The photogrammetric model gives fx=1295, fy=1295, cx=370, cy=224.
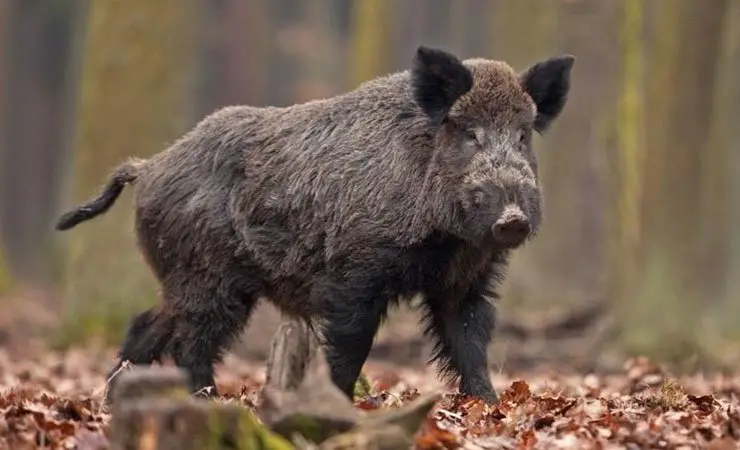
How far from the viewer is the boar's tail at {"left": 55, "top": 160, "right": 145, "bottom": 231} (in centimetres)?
943

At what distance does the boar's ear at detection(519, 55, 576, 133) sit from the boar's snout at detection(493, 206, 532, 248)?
115cm

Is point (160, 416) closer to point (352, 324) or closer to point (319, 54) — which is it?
point (352, 324)

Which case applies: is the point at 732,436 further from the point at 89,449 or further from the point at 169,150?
the point at 169,150

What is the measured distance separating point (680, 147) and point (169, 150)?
5891 millimetres

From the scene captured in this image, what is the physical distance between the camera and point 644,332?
513 inches

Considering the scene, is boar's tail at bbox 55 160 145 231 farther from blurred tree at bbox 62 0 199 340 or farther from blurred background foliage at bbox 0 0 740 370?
blurred tree at bbox 62 0 199 340

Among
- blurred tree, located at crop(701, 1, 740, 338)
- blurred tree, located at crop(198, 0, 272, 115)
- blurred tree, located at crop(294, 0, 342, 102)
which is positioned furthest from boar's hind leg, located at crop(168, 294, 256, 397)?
blurred tree, located at crop(294, 0, 342, 102)

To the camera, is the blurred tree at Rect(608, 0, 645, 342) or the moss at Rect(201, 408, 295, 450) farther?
the blurred tree at Rect(608, 0, 645, 342)

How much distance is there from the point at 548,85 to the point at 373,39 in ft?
44.7

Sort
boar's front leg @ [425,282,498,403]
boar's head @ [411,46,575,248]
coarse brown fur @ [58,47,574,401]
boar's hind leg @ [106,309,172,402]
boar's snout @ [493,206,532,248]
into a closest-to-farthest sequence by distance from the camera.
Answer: boar's snout @ [493,206,532,248] < boar's head @ [411,46,575,248] < coarse brown fur @ [58,47,574,401] < boar's front leg @ [425,282,498,403] < boar's hind leg @ [106,309,172,402]

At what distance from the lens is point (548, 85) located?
8.17 metres

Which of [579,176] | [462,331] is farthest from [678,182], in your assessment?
[462,331]

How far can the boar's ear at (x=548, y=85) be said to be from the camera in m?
8.14

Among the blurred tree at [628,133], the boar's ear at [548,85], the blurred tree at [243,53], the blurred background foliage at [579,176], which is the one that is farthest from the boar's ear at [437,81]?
the blurred tree at [243,53]
